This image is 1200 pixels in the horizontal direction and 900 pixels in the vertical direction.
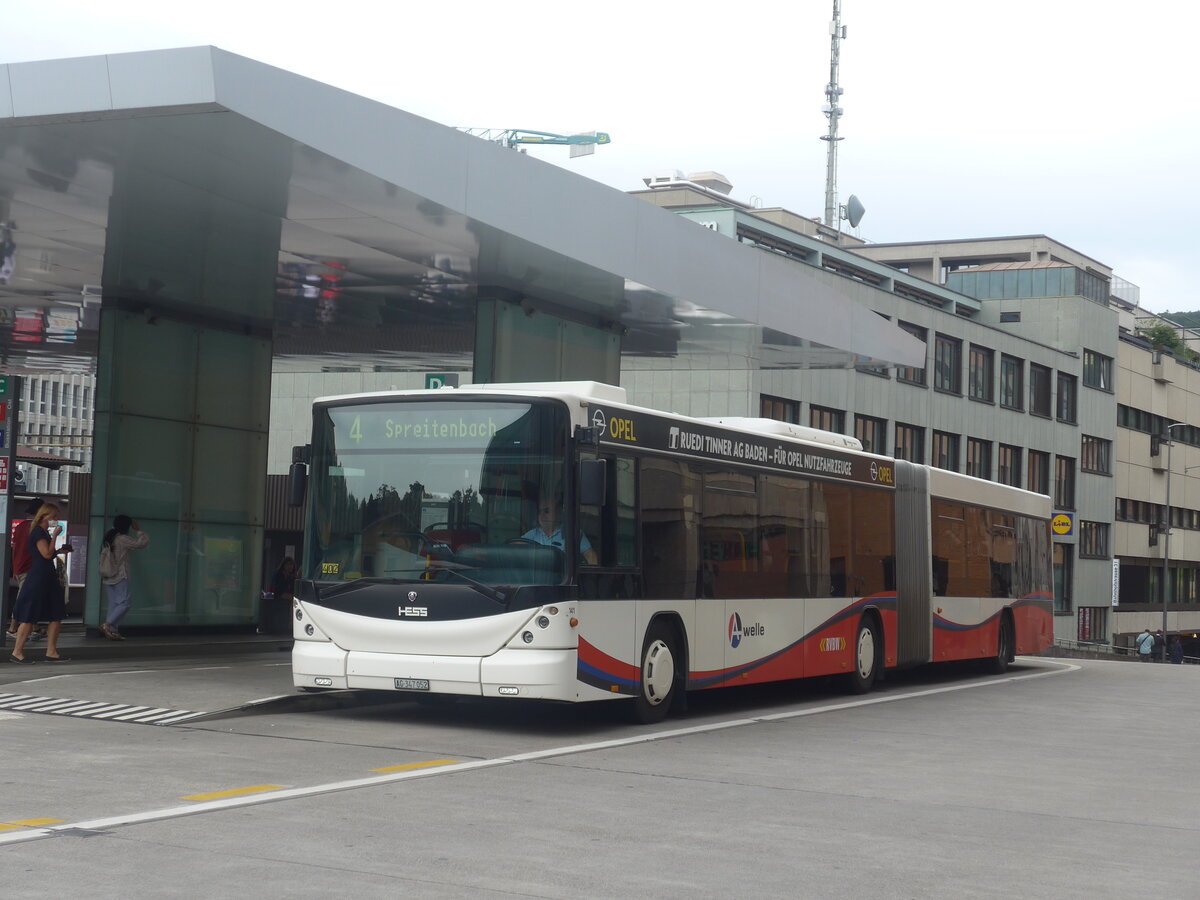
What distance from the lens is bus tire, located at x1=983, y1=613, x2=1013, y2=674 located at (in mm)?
24000

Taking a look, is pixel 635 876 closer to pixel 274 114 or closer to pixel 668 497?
pixel 668 497

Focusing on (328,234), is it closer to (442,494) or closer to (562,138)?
(442,494)

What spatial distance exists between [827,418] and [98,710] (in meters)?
42.9

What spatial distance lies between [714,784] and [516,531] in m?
3.14

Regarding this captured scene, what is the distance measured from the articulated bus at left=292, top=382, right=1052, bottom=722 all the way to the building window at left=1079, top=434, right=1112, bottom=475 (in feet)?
198

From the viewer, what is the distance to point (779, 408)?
52031 mm

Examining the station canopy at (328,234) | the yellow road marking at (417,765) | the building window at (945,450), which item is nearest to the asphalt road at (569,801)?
the yellow road marking at (417,765)

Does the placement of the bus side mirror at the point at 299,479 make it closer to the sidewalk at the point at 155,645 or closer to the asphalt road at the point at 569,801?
the asphalt road at the point at 569,801

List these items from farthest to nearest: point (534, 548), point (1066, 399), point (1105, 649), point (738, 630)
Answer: point (1066, 399)
point (1105, 649)
point (738, 630)
point (534, 548)

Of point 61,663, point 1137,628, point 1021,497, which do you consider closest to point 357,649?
point 61,663

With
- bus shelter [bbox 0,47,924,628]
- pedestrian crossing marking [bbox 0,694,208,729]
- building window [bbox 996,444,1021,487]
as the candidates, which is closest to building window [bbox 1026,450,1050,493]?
building window [bbox 996,444,1021,487]

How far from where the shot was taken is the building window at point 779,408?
2006 inches

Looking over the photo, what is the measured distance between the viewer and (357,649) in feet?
43.3

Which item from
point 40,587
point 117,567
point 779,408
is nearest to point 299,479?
point 40,587
